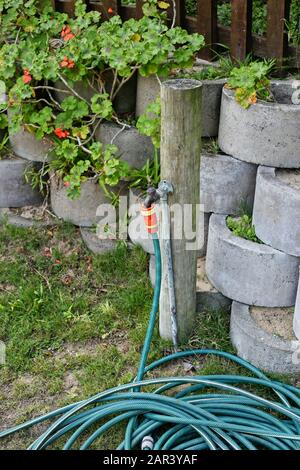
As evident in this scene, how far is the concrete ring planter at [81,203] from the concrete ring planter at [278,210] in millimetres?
1241

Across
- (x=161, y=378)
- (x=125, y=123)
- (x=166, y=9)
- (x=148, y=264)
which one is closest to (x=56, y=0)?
(x=166, y=9)

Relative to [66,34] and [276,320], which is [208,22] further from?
[276,320]

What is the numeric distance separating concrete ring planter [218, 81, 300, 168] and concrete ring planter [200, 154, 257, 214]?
0.24 feet

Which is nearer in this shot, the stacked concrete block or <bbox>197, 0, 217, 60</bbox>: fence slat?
the stacked concrete block

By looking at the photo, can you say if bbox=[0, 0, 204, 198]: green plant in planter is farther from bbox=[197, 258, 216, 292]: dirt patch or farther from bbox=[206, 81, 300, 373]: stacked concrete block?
bbox=[197, 258, 216, 292]: dirt patch

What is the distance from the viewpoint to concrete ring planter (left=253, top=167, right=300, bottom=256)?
11.3ft

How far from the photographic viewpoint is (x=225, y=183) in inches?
152

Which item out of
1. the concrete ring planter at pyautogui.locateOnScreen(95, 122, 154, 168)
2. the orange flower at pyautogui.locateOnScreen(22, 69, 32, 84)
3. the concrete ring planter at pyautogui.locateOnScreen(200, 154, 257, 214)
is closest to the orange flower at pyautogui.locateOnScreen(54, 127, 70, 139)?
the concrete ring planter at pyautogui.locateOnScreen(95, 122, 154, 168)

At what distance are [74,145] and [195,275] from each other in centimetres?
121

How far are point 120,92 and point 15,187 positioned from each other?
1046 millimetres

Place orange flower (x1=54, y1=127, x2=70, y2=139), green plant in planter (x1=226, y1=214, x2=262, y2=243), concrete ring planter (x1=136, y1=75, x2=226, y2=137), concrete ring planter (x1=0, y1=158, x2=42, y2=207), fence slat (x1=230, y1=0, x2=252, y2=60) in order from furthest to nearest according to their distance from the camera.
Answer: concrete ring planter (x1=0, y1=158, x2=42, y2=207) < orange flower (x1=54, y1=127, x2=70, y2=139) < fence slat (x1=230, y1=0, x2=252, y2=60) < concrete ring planter (x1=136, y1=75, x2=226, y2=137) < green plant in planter (x1=226, y1=214, x2=262, y2=243)

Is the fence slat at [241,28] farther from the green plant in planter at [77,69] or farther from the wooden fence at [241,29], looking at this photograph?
the green plant in planter at [77,69]

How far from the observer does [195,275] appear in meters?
3.79
